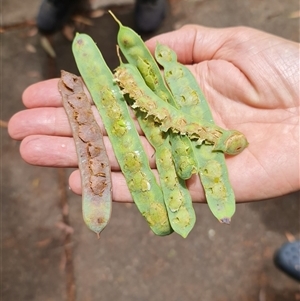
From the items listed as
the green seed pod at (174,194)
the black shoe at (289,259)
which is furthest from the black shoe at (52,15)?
the black shoe at (289,259)

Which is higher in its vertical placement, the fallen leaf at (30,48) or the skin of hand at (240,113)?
the skin of hand at (240,113)

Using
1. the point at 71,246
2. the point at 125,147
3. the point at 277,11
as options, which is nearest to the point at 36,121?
the point at 125,147

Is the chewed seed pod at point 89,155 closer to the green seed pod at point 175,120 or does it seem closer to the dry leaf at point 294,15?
the green seed pod at point 175,120

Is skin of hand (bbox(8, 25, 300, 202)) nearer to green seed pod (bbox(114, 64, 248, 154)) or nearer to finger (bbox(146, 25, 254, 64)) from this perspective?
finger (bbox(146, 25, 254, 64))

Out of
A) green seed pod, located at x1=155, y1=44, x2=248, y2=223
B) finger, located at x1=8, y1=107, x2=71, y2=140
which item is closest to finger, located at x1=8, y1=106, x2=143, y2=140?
finger, located at x1=8, y1=107, x2=71, y2=140

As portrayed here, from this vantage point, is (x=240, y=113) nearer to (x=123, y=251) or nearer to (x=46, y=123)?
(x=46, y=123)

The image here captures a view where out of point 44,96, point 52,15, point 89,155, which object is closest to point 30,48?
point 52,15
